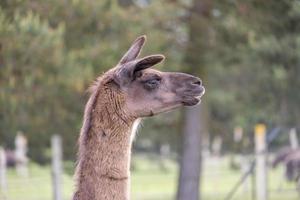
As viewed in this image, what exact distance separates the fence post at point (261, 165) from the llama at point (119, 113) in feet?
35.6

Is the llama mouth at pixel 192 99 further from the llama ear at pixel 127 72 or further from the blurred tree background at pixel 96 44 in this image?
the blurred tree background at pixel 96 44

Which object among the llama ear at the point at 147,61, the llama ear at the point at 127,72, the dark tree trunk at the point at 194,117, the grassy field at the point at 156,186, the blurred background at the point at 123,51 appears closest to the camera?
the llama ear at the point at 147,61

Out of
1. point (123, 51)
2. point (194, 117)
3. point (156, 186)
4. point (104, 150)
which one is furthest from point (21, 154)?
point (104, 150)

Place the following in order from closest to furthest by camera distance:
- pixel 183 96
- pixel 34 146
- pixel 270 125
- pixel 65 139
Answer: pixel 183 96 < pixel 65 139 < pixel 34 146 < pixel 270 125

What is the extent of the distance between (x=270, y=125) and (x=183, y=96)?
2375 cm

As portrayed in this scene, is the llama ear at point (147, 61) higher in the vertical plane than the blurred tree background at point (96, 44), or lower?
lower

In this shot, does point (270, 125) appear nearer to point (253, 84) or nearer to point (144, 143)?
point (253, 84)

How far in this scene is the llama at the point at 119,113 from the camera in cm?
626

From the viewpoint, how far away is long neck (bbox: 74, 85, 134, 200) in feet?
20.4

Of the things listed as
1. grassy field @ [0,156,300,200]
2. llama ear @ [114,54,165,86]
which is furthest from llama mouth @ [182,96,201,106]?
grassy field @ [0,156,300,200]

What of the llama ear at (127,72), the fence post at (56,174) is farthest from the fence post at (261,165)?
the llama ear at (127,72)

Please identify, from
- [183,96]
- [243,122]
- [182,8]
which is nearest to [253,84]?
[243,122]

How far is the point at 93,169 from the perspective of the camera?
6.27 m

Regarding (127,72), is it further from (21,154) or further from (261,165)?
(21,154)
